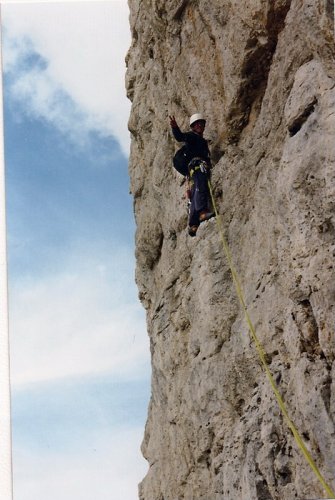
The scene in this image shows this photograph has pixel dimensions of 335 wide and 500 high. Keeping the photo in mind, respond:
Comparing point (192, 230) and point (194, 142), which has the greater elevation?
point (194, 142)

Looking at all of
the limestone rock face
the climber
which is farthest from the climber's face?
the limestone rock face

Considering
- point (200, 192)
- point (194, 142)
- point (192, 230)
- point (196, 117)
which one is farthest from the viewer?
point (192, 230)

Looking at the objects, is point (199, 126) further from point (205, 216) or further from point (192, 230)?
point (192, 230)

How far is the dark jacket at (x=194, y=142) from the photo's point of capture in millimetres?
11297

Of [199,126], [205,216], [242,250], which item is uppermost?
[199,126]

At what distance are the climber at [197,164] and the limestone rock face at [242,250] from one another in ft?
0.53

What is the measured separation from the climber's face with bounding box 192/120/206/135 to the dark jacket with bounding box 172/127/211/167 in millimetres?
146

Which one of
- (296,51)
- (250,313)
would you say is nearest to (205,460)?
(250,313)

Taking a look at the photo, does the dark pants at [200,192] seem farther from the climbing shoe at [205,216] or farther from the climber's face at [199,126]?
the climber's face at [199,126]

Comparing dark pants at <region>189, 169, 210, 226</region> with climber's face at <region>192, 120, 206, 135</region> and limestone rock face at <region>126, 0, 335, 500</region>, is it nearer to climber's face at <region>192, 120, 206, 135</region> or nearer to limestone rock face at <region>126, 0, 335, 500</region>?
limestone rock face at <region>126, 0, 335, 500</region>

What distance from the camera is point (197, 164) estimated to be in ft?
37.3

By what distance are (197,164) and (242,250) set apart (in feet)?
6.61

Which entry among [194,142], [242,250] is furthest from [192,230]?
[242,250]

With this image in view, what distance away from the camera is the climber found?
1123cm
